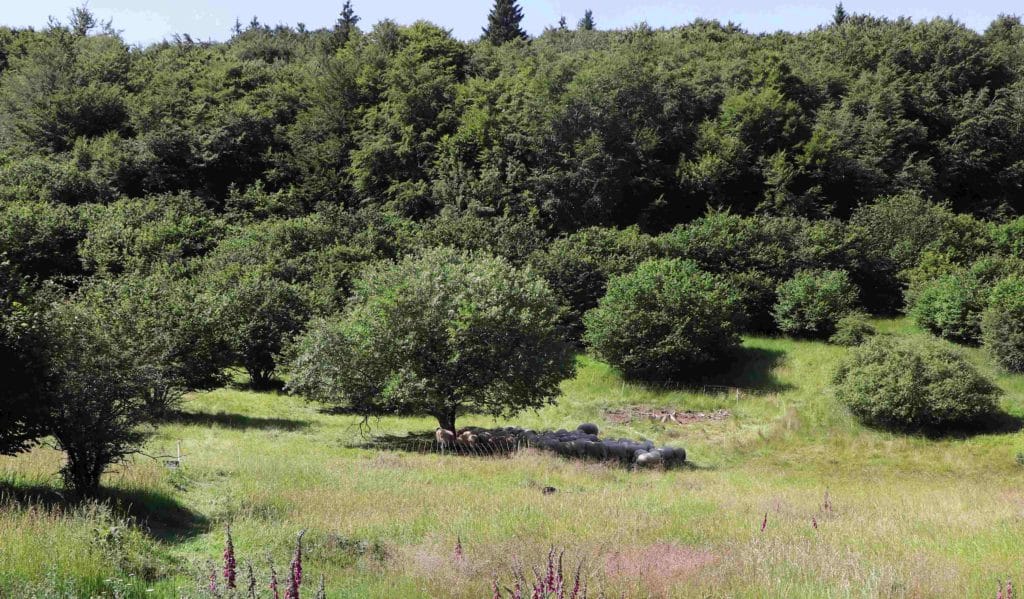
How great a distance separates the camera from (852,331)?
4225 cm

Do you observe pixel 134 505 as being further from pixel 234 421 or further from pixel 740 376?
pixel 740 376

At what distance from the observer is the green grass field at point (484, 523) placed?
297 inches

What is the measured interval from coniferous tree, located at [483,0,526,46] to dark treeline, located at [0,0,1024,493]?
24.0 meters

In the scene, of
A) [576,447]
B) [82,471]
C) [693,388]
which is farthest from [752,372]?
[82,471]

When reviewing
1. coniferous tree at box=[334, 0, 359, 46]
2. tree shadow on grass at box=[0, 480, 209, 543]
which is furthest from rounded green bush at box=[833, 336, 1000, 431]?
coniferous tree at box=[334, 0, 359, 46]

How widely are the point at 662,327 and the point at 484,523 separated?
104ft

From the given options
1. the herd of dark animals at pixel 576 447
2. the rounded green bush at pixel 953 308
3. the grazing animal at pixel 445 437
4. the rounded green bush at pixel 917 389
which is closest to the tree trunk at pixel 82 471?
the herd of dark animals at pixel 576 447

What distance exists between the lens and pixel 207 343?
3030 cm

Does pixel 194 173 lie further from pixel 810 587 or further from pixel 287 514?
pixel 810 587

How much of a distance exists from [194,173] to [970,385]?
6642 cm

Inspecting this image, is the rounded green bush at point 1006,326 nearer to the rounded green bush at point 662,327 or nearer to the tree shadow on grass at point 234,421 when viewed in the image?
the rounded green bush at point 662,327

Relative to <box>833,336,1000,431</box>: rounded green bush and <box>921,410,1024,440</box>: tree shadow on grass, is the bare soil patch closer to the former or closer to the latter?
<box>833,336,1000,431</box>: rounded green bush

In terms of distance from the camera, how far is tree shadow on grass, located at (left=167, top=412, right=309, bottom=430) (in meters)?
26.8

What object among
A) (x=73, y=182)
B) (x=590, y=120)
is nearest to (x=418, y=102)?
(x=590, y=120)
